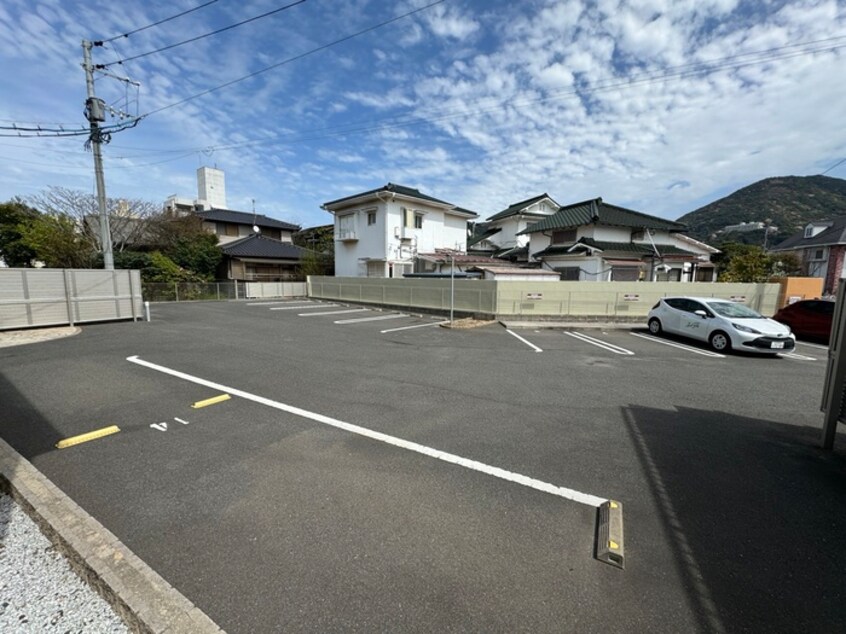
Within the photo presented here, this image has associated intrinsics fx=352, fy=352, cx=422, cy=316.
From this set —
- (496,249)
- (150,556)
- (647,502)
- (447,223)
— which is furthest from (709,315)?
(496,249)

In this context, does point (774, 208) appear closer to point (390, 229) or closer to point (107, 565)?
point (390, 229)

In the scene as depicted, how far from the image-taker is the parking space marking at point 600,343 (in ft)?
31.0

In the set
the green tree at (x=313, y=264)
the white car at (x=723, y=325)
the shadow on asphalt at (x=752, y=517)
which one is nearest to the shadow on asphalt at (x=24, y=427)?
the shadow on asphalt at (x=752, y=517)

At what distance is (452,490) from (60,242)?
28.7 meters

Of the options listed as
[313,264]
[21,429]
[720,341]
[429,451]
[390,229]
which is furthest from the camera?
[313,264]

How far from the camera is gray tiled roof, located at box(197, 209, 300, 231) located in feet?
110

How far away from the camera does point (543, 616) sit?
1963 millimetres

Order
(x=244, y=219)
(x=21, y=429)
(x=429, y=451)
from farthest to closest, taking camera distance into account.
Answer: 1. (x=244, y=219)
2. (x=21, y=429)
3. (x=429, y=451)

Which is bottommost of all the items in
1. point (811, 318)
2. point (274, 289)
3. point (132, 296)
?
→ point (274, 289)

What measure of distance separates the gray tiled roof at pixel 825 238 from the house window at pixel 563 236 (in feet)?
60.0

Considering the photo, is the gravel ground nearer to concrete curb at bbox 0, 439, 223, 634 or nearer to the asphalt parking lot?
concrete curb at bbox 0, 439, 223, 634

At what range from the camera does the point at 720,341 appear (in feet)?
31.6

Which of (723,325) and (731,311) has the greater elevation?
(731,311)

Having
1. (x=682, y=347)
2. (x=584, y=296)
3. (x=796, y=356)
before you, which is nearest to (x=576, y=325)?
(x=584, y=296)
